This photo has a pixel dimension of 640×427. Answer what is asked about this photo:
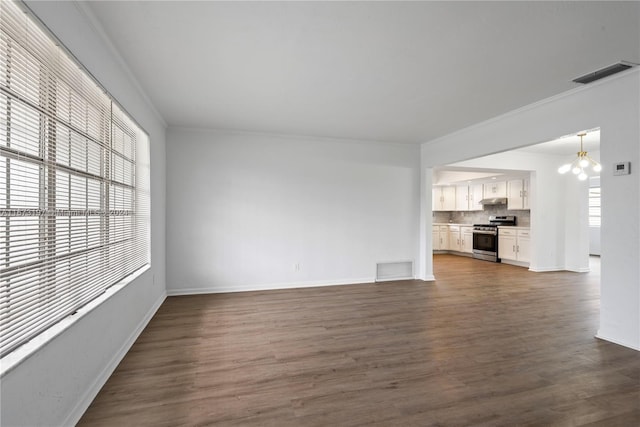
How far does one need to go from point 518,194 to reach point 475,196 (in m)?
1.51

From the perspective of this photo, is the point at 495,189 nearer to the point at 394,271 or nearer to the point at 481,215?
the point at 481,215

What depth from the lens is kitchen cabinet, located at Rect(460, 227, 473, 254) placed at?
9453 mm

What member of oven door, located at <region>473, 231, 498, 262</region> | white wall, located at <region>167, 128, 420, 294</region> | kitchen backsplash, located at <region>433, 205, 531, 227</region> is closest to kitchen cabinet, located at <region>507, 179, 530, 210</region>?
kitchen backsplash, located at <region>433, 205, 531, 227</region>

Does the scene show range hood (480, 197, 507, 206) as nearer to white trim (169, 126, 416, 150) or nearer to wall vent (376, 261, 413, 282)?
white trim (169, 126, 416, 150)

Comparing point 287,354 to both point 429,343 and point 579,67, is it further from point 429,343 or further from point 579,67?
point 579,67

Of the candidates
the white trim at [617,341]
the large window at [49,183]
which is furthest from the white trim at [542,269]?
the large window at [49,183]

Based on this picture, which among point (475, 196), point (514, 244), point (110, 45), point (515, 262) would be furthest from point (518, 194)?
point (110, 45)

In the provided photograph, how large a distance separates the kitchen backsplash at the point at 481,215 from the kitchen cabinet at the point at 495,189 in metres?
0.48

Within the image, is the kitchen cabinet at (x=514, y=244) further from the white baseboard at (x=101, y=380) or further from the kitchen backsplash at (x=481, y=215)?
the white baseboard at (x=101, y=380)

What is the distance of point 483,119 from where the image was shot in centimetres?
449

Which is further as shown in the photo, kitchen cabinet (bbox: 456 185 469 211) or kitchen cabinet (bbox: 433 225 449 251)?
kitchen cabinet (bbox: 433 225 449 251)

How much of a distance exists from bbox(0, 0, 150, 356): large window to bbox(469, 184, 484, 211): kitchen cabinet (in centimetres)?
929

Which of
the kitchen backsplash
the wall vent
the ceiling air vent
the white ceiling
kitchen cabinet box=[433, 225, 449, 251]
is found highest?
the white ceiling

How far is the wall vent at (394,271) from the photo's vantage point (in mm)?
6109
